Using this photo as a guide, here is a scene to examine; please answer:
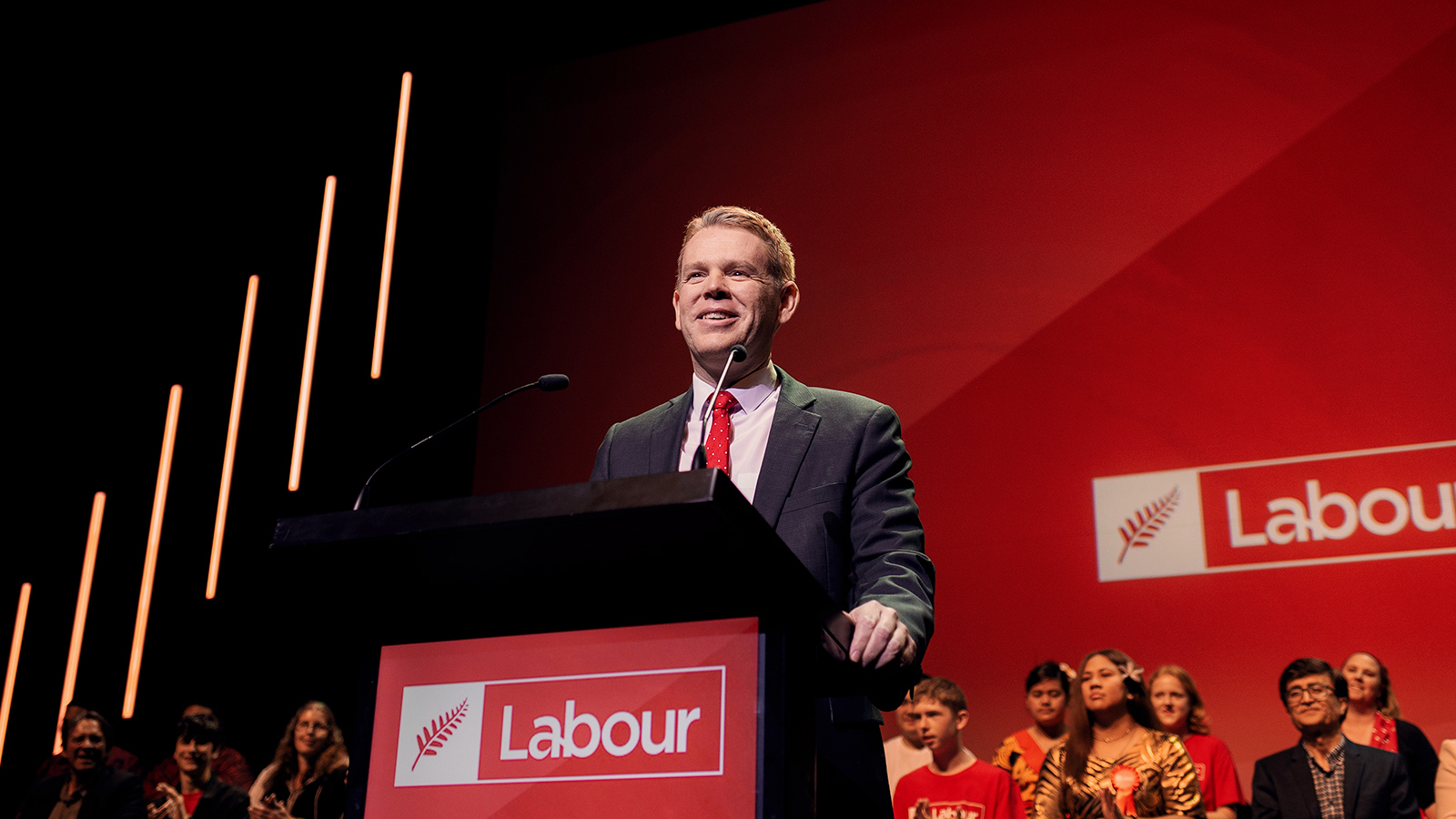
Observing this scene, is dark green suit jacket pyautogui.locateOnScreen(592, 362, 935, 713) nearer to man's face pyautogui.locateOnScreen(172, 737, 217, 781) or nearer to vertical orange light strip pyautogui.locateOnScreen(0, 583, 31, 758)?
man's face pyautogui.locateOnScreen(172, 737, 217, 781)

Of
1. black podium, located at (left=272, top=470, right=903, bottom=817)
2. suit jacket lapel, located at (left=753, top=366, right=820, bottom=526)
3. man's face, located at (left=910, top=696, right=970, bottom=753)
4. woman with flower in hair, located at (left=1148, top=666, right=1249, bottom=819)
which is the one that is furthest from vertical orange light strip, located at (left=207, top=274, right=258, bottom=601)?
black podium, located at (left=272, top=470, right=903, bottom=817)

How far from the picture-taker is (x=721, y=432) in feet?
5.09

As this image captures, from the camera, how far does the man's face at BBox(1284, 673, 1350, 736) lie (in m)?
4.12

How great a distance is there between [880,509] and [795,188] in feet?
15.1

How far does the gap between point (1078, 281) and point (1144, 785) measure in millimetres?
2220

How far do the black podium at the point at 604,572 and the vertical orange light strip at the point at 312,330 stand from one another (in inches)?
177

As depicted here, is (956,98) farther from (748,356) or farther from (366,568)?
(366,568)

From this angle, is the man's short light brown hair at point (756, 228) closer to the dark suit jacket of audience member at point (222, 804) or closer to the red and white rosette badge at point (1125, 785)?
the red and white rosette badge at point (1125, 785)

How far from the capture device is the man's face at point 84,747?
5020 mm

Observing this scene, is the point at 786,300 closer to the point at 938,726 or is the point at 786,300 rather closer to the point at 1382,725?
the point at 938,726

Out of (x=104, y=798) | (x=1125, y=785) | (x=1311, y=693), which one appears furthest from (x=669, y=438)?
(x=104, y=798)

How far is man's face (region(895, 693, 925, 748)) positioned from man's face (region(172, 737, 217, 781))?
291cm

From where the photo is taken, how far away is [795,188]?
5887 mm

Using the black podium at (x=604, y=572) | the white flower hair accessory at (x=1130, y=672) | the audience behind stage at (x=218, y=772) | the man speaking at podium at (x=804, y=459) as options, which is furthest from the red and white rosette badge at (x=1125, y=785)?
the audience behind stage at (x=218, y=772)
